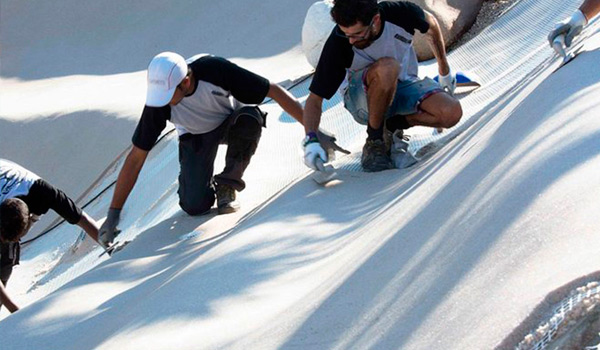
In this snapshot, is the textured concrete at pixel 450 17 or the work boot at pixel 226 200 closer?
the work boot at pixel 226 200

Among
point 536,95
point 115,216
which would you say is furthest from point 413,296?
point 115,216

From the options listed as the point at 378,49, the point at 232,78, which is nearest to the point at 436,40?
the point at 378,49

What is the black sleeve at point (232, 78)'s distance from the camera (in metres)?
4.27

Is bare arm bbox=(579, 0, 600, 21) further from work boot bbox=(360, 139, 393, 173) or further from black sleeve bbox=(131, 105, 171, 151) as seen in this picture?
black sleeve bbox=(131, 105, 171, 151)

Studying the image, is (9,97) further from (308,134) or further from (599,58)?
(599,58)

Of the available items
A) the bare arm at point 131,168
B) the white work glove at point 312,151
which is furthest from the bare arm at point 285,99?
the bare arm at point 131,168

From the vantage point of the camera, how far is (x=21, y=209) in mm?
4484

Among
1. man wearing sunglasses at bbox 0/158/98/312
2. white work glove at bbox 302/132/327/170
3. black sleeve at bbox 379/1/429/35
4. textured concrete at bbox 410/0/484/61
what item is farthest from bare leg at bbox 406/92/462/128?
textured concrete at bbox 410/0/484/61

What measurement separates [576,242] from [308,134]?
2166mm

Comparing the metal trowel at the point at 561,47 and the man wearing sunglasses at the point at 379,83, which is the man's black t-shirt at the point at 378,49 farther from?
the metal trowel at the point at 561,47

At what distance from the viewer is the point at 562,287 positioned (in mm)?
1693

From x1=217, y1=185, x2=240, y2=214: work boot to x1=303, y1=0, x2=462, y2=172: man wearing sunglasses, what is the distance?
623 mm

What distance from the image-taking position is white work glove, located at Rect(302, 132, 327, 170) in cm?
389

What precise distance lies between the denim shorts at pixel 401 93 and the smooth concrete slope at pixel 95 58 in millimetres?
3215
